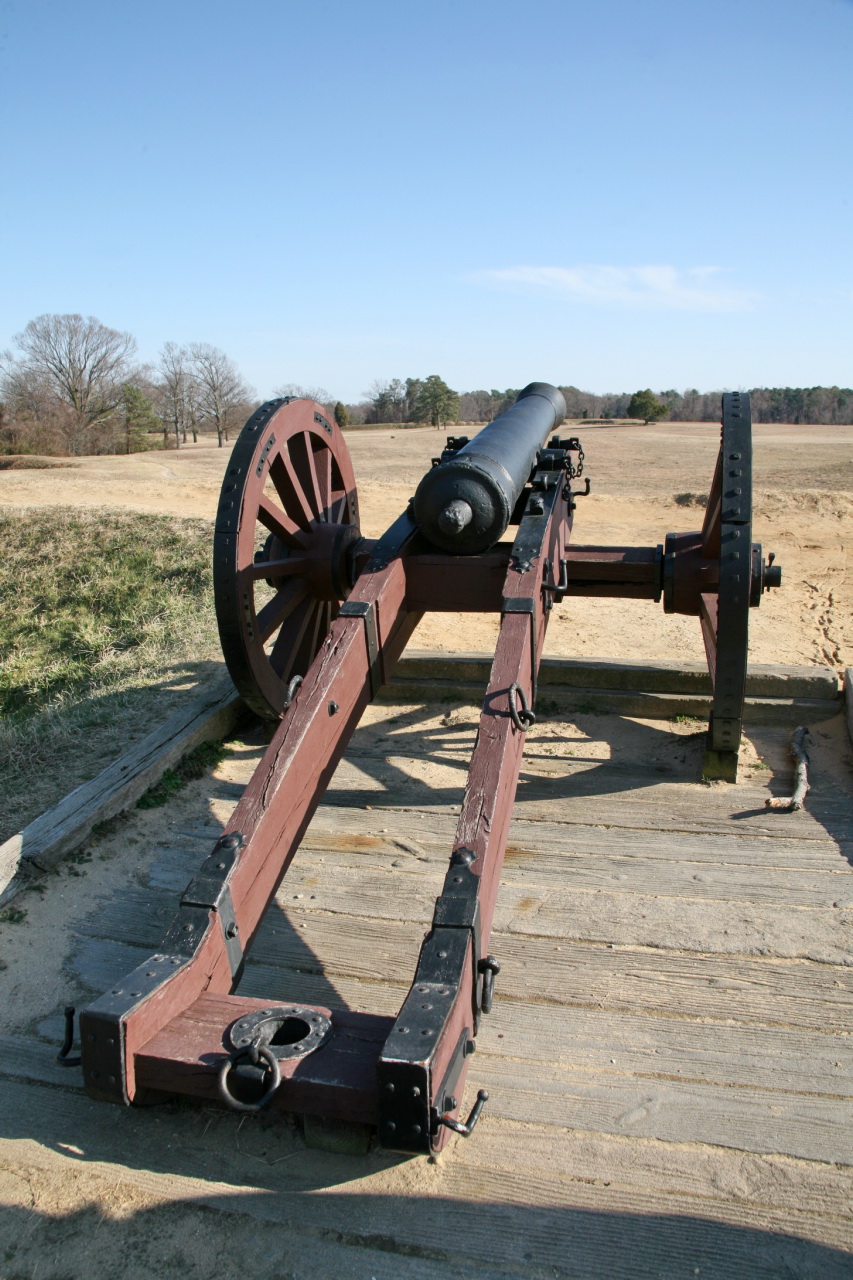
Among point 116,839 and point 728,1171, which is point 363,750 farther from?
point 728,1171

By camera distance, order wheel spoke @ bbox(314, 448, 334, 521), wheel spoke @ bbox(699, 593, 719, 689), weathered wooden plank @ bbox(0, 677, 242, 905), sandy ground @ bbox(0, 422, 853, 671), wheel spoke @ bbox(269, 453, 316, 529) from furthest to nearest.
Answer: sandy ground @ bbox(0, 422, 853, 671) < wheel spoke @ bbox(314, 448, 334, 521) < wheel spoke @ bbox(699, 593, 719, 689) < wheel spoke @ bbox(269, 453, 316, 529) < weathered wooden plank @ bbox(0, 677, 242, 905)

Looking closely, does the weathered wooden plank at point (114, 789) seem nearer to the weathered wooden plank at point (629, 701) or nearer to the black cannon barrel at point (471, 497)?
the weathered wooden plank at point (629, 701)

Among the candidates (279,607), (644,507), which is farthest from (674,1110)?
A: (644,507)

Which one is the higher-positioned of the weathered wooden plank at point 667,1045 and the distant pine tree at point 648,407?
the distant pine tree at point 648,407

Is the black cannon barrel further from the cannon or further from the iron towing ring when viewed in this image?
the iron towing ring

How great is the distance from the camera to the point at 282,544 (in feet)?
14.4

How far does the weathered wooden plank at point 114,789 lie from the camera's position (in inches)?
123

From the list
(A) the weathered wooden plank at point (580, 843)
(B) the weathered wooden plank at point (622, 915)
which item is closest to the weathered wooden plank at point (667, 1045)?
(B) the weathered wooden plank at point (622, 915)

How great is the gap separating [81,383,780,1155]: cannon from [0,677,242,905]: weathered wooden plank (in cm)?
40

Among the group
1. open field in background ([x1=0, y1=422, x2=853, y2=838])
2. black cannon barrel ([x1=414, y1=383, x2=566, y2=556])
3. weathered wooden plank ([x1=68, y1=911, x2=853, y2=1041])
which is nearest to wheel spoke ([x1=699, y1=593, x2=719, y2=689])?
black cannon barrel ([x1=414, y1=383, x2=566, y2=556])

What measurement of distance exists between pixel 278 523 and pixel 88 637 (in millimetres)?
3396

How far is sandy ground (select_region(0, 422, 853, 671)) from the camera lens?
20.2ft

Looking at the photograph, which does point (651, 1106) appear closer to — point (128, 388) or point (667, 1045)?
point (667, 1045)

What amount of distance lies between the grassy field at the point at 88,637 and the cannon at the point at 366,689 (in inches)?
35.5
